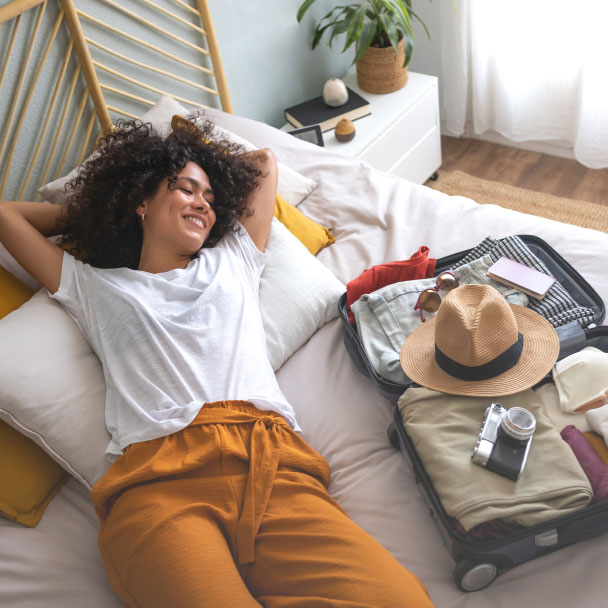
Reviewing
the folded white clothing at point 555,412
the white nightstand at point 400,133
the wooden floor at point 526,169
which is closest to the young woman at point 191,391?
the folded white clothing at point 555,412

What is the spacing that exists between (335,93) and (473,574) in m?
1.93

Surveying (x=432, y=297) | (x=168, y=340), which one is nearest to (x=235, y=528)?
(x=168, y=340)

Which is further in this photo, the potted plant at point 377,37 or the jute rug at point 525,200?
the jute rug at point 525,200

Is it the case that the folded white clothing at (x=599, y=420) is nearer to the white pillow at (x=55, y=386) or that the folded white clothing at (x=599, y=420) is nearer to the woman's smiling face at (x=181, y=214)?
the white pillow at (x=55, y=386)

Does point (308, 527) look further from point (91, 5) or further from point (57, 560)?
point (91, 5)

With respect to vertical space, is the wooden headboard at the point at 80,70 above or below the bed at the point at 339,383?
above

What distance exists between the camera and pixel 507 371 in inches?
43.8

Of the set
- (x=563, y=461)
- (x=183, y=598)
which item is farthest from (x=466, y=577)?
(x=183, y=598)

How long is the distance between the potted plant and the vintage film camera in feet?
5.76

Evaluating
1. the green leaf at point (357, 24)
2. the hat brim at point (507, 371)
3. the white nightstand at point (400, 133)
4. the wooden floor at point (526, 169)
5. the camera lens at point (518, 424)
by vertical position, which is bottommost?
the wooden floor at point (526, 169)

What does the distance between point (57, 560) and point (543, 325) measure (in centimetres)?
107

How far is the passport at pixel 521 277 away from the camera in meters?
1.28

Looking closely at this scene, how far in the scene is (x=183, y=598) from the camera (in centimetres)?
92

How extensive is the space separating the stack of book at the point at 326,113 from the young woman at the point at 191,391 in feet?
2.43
